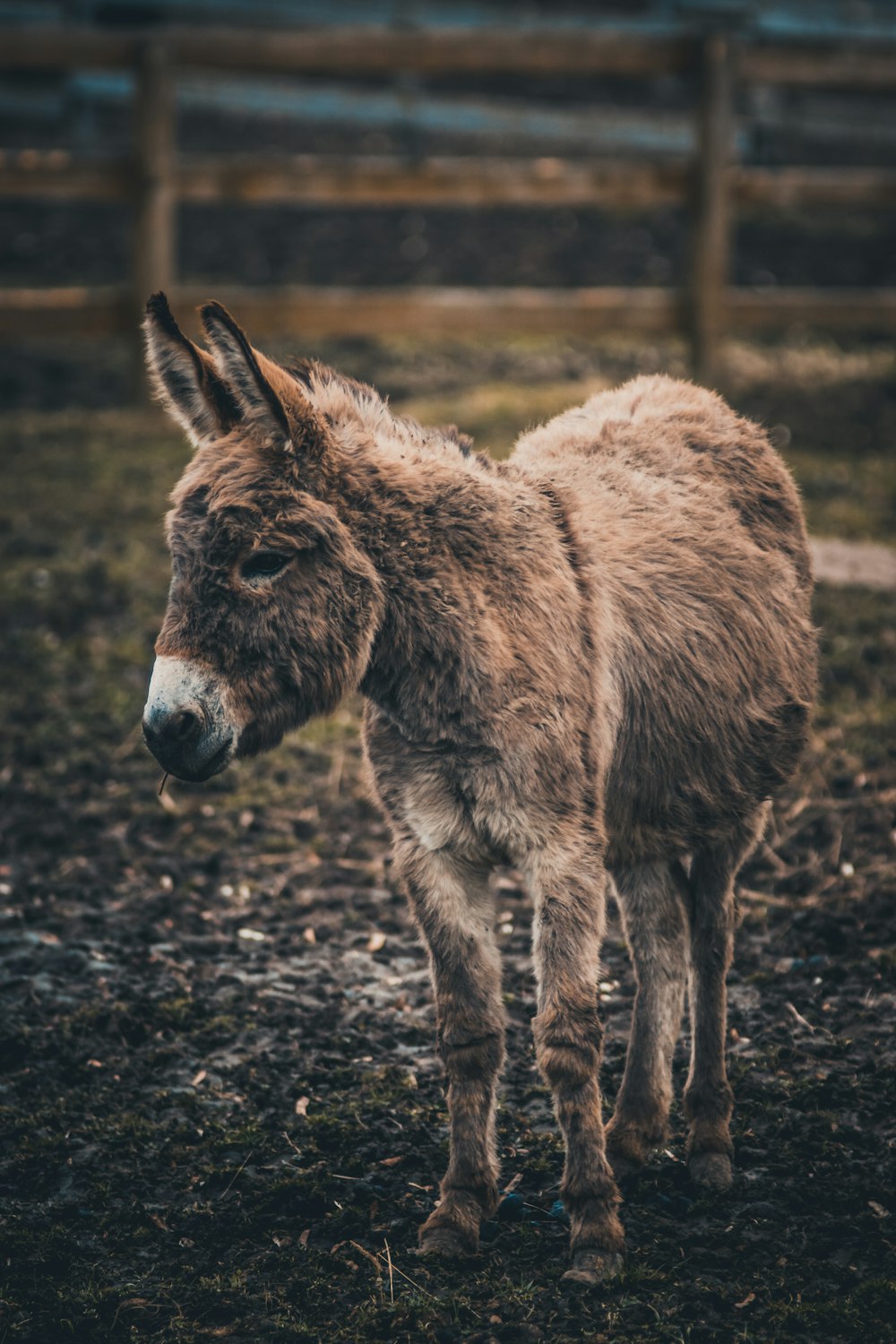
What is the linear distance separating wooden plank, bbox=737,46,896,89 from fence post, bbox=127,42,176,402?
12.1ft

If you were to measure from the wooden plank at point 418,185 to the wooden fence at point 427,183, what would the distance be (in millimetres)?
10


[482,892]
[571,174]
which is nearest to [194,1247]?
[482,892]

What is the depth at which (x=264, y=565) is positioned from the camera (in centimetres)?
290

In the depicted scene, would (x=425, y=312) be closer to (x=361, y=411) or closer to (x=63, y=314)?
(x=63, y=314)

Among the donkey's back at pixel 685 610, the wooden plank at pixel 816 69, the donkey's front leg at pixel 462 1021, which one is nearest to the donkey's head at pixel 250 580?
the donkey's front leg at pixel 462 1021

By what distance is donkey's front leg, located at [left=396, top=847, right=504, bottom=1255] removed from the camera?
303 cm

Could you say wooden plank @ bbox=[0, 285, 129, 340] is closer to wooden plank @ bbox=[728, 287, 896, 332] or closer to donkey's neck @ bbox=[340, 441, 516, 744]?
wooden plank @ bbox=[728, 287, 896, 332]

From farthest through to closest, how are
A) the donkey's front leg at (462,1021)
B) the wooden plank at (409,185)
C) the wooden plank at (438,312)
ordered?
the wooden plank at (438,312) → the wooden plank at (409,185) → the donkey's front leg at (462,1021)

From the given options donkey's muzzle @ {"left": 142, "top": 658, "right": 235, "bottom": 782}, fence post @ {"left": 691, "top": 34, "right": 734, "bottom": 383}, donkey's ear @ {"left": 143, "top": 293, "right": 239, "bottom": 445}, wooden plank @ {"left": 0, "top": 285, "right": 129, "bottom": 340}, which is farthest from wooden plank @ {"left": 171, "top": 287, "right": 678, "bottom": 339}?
donkey's muzzle @ {"left": 142, "top": 658, "right": 235, "bottom": 782}

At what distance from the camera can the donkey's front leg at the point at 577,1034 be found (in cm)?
289

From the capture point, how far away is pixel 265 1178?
131 inches

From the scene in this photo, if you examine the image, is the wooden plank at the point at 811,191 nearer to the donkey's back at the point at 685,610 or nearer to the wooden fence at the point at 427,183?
the wooden fence at the point at 427,183

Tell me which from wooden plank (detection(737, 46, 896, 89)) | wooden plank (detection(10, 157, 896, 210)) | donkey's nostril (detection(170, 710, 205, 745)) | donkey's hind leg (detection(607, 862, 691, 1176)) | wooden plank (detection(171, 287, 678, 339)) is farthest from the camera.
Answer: wooden plank (detection(737, 46, 896, 89))

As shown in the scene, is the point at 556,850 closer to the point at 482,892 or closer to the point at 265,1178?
the point at 482,892
